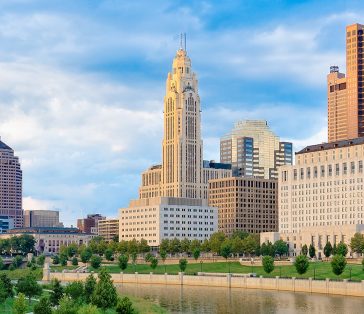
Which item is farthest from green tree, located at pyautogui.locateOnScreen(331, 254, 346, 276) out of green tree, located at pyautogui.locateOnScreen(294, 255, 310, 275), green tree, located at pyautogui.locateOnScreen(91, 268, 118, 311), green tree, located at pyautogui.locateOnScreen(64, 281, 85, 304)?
green tree, located at pyautogui.locateOnScreen(91, 268, 118, 311)

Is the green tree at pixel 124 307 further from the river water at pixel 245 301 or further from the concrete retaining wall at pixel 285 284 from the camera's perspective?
the concrete retaining wall at pixel 285 284

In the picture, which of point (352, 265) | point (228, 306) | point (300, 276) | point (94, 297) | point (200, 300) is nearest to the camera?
point (94, 297)

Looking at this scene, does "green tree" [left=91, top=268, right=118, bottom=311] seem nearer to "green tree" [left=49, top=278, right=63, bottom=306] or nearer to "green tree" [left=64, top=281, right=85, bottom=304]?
"green tree" [left=64, top=281, right=85, bottom=304]

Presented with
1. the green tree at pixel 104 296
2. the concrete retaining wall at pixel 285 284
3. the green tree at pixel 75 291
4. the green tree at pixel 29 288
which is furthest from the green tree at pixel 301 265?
the green tree at pixel 104 296

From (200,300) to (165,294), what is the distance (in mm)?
18234

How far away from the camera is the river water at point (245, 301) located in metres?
135

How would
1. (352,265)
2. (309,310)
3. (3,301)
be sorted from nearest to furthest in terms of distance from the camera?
(3,301), (309,310), (352,265)

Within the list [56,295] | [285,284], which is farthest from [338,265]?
[56,295]

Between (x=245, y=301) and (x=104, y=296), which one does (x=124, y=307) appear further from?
(x=245, y=301)

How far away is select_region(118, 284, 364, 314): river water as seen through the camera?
443 ft

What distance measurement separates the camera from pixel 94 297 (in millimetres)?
106812

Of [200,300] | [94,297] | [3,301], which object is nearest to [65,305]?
[94,297]

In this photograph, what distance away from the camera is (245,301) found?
15025cm

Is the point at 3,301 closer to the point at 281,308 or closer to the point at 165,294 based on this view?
the point at 281,308
